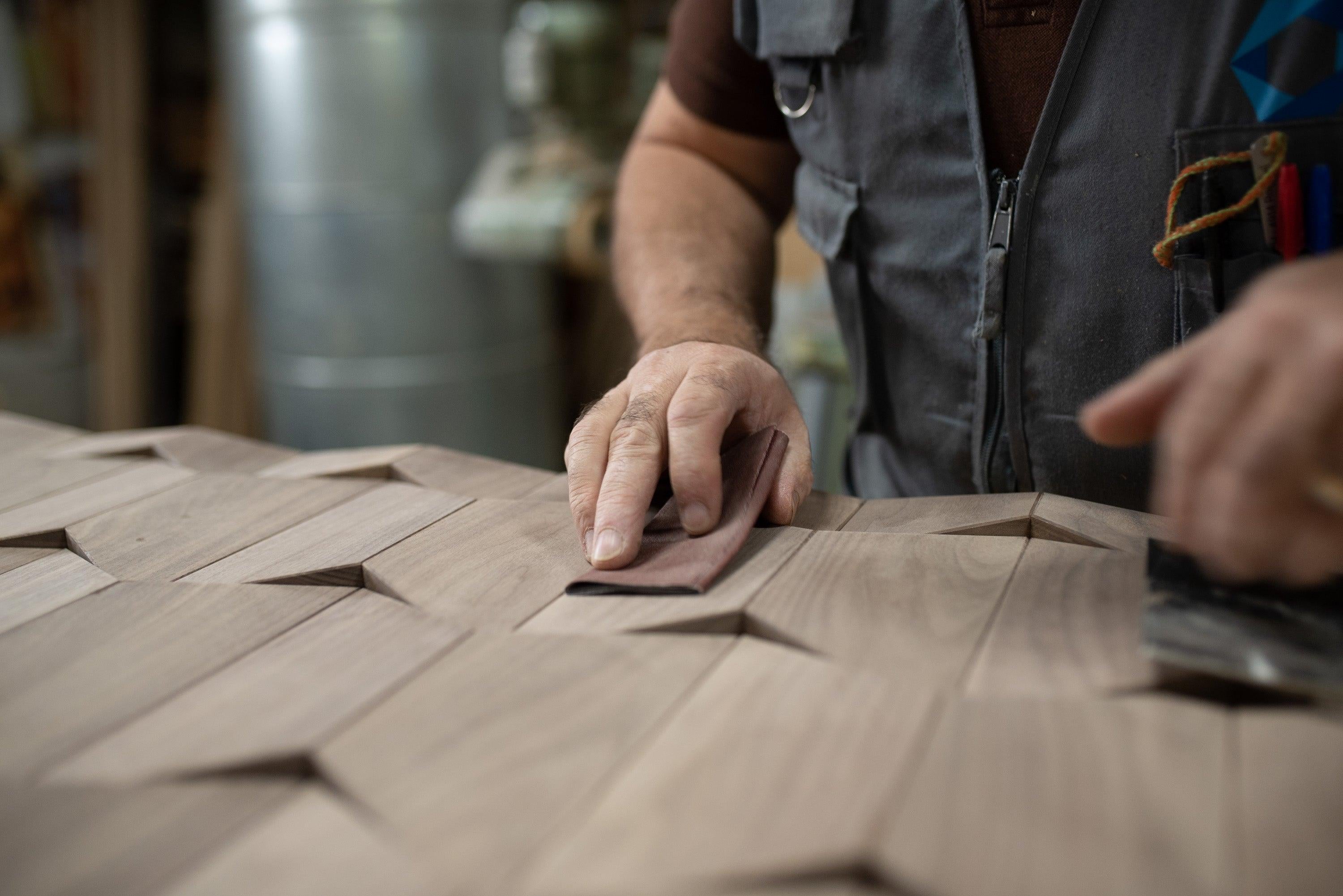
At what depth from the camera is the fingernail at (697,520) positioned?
80 centimetres

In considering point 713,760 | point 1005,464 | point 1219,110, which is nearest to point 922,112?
point 1219,110

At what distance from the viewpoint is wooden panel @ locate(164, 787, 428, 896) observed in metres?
0.45

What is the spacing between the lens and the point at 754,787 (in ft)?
1.63

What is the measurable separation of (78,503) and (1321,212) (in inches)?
43.3

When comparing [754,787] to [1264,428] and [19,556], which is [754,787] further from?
[19,556]

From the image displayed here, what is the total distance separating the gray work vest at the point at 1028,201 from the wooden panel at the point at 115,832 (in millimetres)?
735

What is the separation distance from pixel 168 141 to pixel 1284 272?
10.5 ft

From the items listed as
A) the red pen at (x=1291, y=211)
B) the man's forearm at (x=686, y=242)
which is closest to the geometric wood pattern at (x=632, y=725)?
the red pen at (x=1291, y=211)

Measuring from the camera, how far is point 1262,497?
517mm

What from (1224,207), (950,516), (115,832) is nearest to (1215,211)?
(1224,207)

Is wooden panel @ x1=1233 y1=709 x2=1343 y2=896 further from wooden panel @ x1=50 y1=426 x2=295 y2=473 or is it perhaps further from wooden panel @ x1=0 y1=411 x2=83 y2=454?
wooden panel @ x1=0 y1=411 x2=83 y2=454

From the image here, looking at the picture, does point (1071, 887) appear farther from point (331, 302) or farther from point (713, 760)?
point (331, 302)

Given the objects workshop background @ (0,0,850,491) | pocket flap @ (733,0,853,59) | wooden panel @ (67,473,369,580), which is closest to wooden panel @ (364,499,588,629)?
wooden panel @ (67,473,369,580)

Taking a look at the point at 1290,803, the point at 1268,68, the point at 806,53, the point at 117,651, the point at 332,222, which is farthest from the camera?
the point at 332,222
